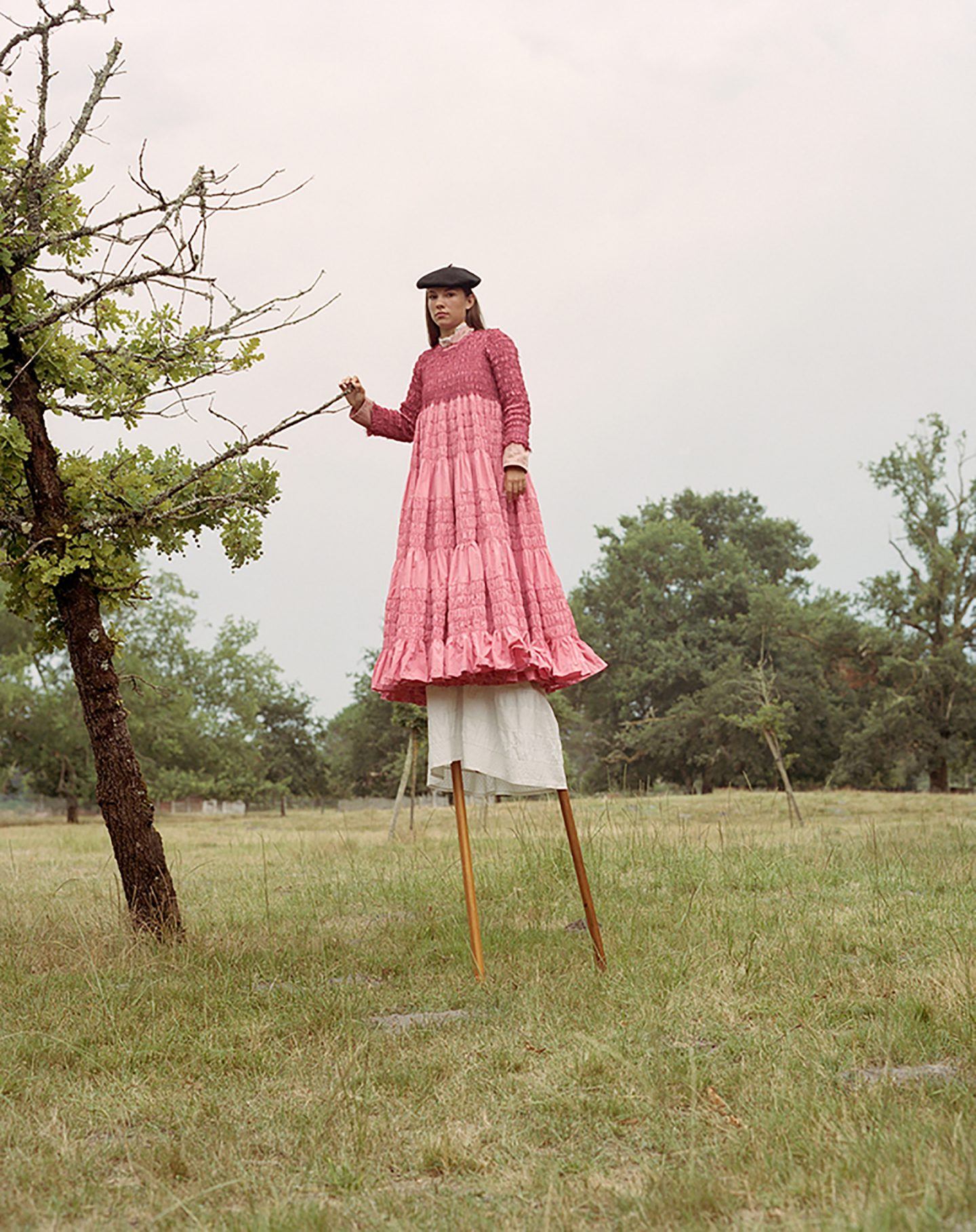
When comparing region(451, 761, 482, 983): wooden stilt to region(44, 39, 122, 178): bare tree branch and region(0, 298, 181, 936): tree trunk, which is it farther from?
region(44, 39, 122, 178): bare tree branch

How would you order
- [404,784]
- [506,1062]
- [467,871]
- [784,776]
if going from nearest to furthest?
[506,1062], [467,871], [404,784], [784,776]

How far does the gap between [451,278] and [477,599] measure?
1.53 metres

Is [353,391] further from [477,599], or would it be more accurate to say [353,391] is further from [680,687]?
[680,687]

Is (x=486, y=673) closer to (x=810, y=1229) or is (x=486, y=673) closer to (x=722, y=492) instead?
(x=810, y=1229)

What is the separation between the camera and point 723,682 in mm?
36094

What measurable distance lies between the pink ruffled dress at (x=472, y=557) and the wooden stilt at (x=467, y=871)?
1.15ft

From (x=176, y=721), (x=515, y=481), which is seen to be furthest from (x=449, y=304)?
(x=176, y=721)

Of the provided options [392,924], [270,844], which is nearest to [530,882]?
[392,924]

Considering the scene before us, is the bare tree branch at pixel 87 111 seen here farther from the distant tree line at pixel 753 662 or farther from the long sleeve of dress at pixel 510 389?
the distant tree line at pixel 753 662

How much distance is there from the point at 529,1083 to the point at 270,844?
9.76 m

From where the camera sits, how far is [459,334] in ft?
16.4

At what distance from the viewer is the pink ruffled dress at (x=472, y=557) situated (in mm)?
4398

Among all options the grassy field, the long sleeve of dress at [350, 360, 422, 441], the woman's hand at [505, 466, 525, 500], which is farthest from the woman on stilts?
the grassy field

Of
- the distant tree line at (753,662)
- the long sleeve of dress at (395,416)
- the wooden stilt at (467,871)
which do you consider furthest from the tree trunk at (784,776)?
the wooden stilt at (467,871)
